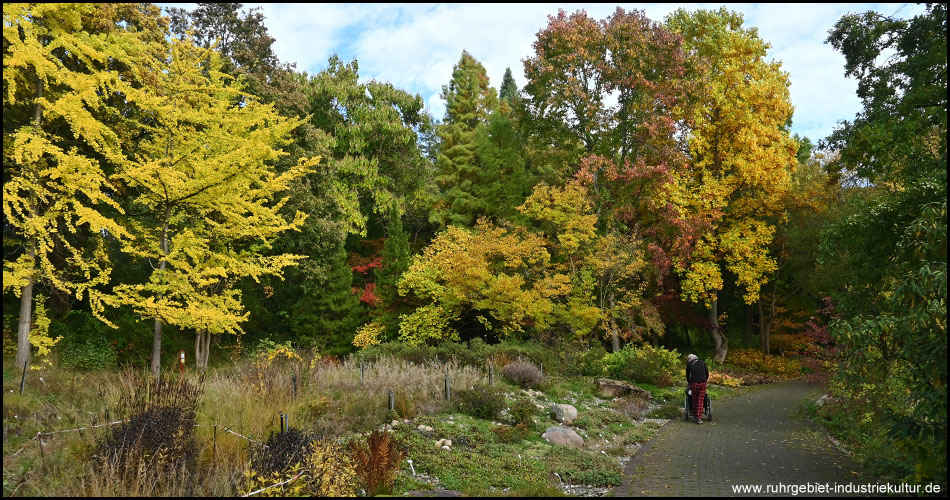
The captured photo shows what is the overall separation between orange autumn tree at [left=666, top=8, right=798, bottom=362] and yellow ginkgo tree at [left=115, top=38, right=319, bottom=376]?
15532mm

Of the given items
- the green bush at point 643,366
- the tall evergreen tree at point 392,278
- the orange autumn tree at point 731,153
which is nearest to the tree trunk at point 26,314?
the tall evergreen tree at point 392,278

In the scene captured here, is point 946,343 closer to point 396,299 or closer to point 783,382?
point 396,299

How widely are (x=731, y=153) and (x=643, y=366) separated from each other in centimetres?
1094

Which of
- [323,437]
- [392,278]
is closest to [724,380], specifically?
[392,278]

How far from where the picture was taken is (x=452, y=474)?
661cm

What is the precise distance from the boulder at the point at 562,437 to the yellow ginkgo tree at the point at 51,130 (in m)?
8.62

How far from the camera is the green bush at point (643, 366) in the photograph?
50.8 feet

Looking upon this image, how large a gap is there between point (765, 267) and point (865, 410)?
46.8ft

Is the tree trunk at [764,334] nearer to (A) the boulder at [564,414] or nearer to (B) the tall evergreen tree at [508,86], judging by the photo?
(A) the boulder at [564,414]

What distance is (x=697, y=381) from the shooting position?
11.1 metres

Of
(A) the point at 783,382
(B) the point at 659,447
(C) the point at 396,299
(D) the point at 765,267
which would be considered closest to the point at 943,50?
(B) the point at 659,447

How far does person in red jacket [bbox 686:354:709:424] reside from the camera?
432 inches

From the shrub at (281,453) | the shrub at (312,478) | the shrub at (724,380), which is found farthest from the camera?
the shrub at (724,380)

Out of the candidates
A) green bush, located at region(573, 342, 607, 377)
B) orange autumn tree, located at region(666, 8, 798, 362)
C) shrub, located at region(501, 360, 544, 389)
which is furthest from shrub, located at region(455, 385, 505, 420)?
orange autumn tree, located at region(666, 8, 798, 362)
